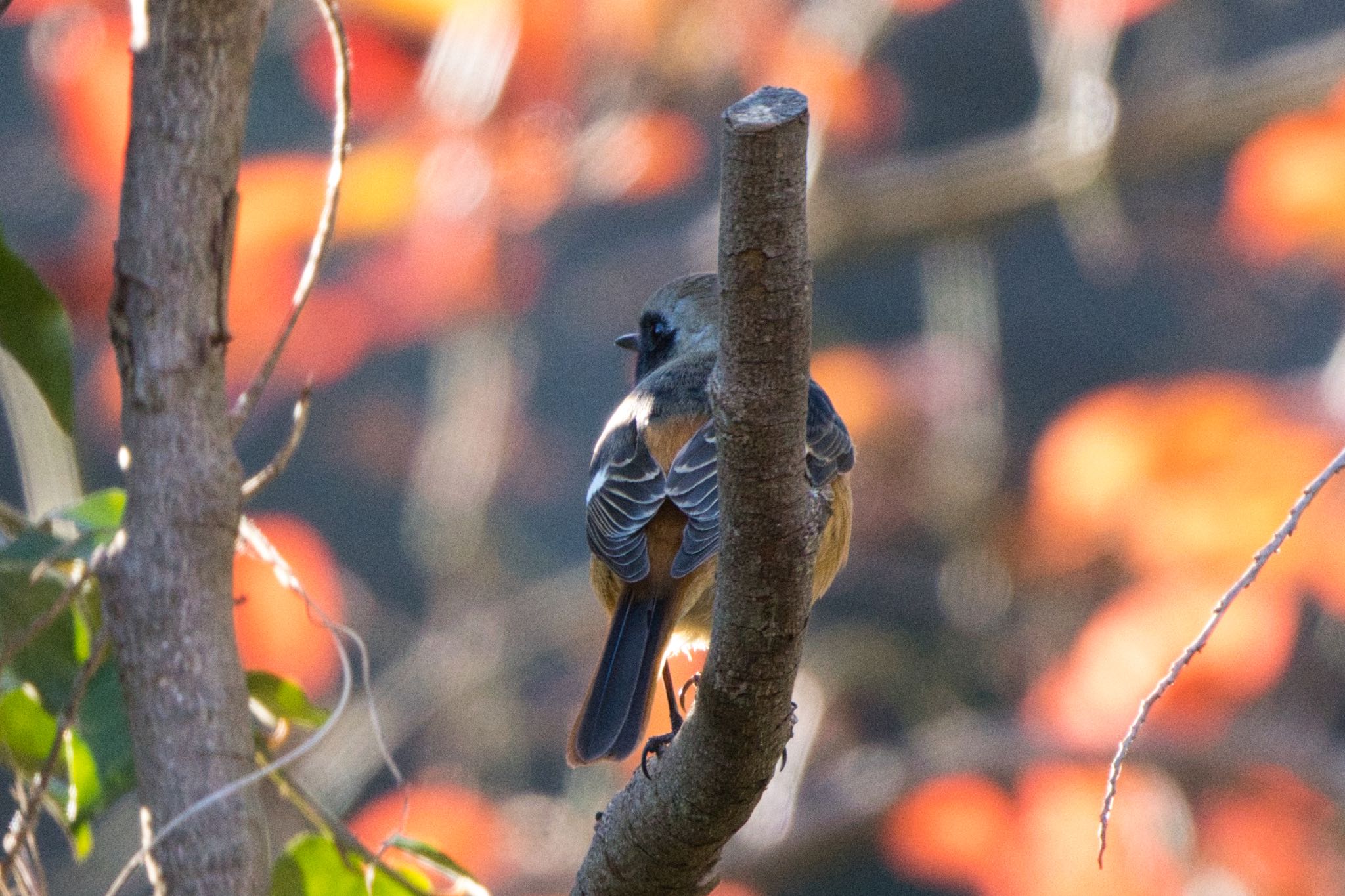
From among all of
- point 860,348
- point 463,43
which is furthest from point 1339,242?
point 463,43

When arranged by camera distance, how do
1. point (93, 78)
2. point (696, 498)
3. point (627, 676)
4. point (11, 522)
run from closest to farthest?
point (11, 522) → point (627, 676) → point (696, 498) → point (93, 78)

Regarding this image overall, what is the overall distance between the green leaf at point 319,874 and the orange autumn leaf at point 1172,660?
361 centimetres

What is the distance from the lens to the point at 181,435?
163cm

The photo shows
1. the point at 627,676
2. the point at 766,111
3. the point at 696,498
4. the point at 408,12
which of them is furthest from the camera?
the point at 408,12

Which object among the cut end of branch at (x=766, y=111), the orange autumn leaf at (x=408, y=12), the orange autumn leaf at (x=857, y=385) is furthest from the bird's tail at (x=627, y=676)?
the orange autumn leaf at (x=857, y=385)

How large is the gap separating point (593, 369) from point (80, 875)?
397 cm

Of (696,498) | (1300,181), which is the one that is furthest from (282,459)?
(1300,181)

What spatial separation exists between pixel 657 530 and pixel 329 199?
0.99 metres

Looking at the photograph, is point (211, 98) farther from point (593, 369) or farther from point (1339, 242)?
point (593, 369)

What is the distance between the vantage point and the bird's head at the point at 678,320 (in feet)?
10.6

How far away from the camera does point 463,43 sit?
5.53 m

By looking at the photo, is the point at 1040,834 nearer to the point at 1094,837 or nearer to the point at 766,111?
the point at 1094,837

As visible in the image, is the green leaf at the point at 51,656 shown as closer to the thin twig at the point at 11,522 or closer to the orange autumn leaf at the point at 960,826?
the thin twig at the point at 11,522

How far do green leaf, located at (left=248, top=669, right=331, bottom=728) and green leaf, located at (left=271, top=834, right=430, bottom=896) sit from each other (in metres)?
0.16
